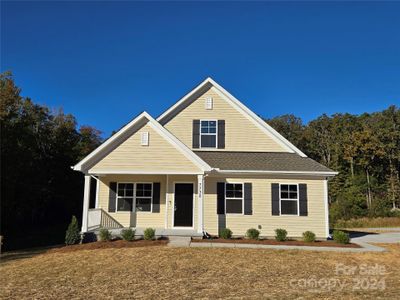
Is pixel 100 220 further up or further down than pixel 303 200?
further down

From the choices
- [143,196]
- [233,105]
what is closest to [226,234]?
[143,196]

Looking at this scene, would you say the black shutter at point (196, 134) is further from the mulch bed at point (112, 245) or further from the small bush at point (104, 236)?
the small bush at point (104, 236)

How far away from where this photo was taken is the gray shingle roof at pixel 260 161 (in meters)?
14.5

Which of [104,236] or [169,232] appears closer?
[104,236]

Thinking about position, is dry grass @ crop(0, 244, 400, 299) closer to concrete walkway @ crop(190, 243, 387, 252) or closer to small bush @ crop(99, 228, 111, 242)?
concrete walkway @ crop(190, 243, 387, 252)

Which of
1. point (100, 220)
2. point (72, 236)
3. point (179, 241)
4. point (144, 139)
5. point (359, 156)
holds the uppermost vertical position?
point (359, 156)

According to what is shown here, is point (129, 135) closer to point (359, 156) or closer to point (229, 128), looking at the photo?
point (229, 128)

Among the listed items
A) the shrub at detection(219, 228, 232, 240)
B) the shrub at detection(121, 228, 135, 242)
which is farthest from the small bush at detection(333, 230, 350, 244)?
the shrub at detection(121, 228, 135, 242)

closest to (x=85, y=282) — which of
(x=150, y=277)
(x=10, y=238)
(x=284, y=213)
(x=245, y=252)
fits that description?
(x=150, y=277)

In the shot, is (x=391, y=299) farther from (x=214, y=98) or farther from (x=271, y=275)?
(x=214, y=98)

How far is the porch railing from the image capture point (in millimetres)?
13547

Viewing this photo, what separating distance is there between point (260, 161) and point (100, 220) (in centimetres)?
777

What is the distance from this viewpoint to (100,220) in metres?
14.3

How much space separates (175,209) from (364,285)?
878cm
